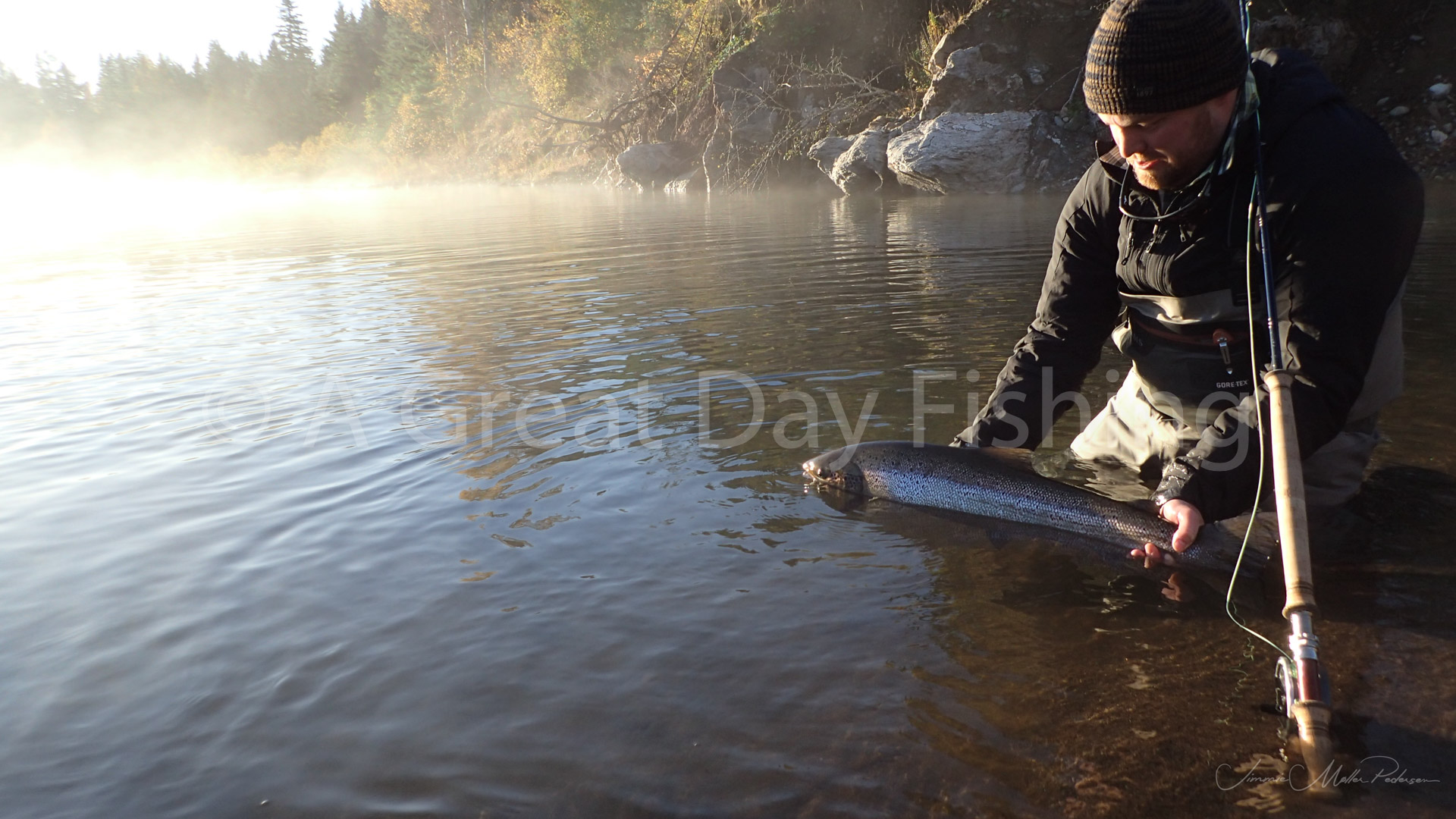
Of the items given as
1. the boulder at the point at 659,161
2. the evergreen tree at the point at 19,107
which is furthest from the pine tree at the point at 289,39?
the boulder at the point at 659,161

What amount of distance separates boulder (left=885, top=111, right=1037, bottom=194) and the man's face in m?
21.4

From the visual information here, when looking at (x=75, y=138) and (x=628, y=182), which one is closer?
(x=628, y=182)

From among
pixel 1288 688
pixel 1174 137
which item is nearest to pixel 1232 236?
pixel 1174 137

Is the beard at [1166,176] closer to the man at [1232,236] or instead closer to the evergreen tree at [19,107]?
the man at [1232,236]

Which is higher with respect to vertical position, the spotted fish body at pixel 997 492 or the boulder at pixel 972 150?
the boulder at pixel 972 150

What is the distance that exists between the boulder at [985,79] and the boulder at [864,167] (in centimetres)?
215

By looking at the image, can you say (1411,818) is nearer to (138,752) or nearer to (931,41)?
(138,752)

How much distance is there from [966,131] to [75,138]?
128 metres

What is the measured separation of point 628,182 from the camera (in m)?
40.8

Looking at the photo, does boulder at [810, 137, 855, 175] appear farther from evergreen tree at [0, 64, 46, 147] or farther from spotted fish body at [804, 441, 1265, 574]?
evergreen tree at [0, 64, 46, 147]

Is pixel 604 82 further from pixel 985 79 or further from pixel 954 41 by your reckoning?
pixel 985 79

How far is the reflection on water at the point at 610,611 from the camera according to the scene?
2793 millimetres

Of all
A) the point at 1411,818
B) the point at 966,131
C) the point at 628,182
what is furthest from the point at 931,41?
the point at 1411,818

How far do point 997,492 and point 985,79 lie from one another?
2254cm
